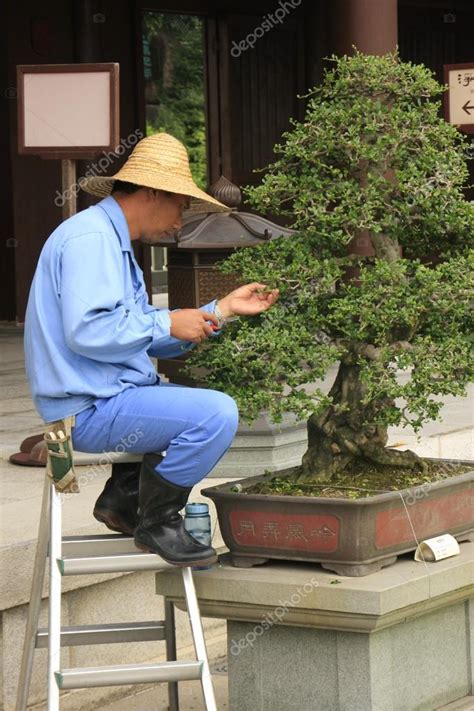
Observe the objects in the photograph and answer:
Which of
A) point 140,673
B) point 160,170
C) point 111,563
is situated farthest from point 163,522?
point 160,170

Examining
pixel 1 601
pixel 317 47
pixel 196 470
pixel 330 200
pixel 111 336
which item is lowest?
pixel 1 601

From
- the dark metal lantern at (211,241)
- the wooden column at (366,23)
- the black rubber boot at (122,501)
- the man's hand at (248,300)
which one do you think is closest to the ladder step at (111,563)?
the black rubber boot at (122,501)

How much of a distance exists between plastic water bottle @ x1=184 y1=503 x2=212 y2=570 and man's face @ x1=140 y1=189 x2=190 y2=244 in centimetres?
72

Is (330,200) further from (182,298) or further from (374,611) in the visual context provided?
(182,298)

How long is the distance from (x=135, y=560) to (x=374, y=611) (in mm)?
600

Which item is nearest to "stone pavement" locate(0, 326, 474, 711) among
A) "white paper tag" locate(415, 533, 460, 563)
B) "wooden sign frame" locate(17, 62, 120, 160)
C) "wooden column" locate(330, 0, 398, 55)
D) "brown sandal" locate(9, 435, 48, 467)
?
"brown sandal" locate(9, 435, 48, 467)

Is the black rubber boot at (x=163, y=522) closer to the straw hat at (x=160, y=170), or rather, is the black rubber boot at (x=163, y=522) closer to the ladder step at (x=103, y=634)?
the ladder step at (x=103, y=634)

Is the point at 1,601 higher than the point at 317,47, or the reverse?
the point at 317,47

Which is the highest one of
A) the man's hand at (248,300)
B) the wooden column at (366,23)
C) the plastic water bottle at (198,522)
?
the wooden column at (366,23)

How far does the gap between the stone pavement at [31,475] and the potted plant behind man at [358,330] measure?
539 millimetres

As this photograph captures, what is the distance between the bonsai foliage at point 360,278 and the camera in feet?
11.7

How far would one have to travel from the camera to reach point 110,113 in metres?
5.36

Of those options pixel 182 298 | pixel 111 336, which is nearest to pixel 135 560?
pixel 111 336

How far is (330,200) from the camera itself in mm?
3740
